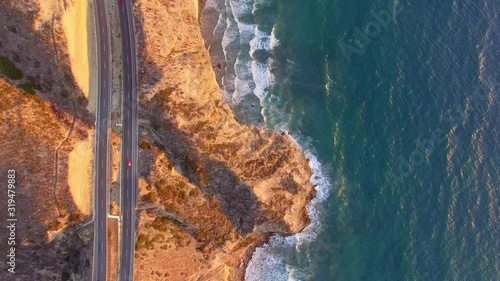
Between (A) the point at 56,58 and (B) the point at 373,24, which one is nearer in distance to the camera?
(A) the point at 56,58

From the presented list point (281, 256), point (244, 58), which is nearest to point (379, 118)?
point (244, 58)

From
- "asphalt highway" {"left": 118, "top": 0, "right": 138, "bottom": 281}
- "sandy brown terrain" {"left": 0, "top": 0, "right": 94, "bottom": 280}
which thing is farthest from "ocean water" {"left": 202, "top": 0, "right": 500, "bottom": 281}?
Answer: "sandy brown terrain" {"left": 0, "top": 0, "right": 94, "bottom": 280}

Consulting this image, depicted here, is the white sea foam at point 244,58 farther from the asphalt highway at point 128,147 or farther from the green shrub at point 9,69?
the green shrub at point 9,69

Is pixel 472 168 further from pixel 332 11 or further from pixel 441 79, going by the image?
pixel 332 11

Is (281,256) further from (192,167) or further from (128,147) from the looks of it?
(128,147)

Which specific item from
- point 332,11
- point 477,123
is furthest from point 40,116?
point 477,123
